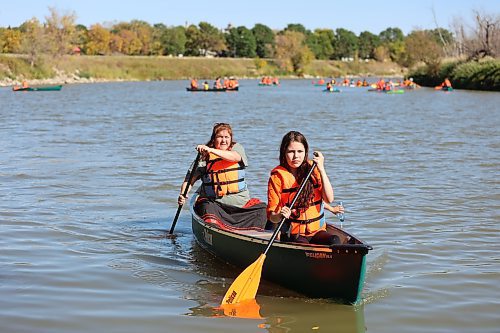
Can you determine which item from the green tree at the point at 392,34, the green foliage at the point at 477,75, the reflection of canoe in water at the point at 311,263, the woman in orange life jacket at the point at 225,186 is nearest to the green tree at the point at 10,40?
the green foliage at the point at 477,75

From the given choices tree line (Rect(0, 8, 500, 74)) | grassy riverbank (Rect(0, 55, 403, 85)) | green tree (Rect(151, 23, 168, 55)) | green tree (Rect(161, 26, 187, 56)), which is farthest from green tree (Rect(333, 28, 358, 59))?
green tree (Rect(151, 23, 168, 55))

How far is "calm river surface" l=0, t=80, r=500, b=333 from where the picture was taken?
5.30 metres

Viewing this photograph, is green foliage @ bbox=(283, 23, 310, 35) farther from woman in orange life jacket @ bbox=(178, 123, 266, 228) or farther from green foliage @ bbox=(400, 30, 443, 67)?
woman in orange life jacket @ bbox=(178, 123, 266, 228)

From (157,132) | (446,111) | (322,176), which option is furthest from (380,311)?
(446,111)

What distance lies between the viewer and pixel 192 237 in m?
7.94

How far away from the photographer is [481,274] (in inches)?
→ 249

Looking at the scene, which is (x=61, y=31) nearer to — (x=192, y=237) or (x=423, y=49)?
(x=423, y=49)

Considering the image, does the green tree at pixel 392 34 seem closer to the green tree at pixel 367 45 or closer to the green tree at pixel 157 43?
the green tree at pixel 367 45

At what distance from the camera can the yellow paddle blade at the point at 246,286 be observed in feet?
18.1

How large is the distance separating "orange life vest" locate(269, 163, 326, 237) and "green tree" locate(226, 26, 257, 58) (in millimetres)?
100626

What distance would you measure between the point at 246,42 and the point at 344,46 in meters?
24.7

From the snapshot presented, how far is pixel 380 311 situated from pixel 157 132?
1450 centimetres

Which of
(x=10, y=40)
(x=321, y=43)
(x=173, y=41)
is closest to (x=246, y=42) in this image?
(x=173, y=41)

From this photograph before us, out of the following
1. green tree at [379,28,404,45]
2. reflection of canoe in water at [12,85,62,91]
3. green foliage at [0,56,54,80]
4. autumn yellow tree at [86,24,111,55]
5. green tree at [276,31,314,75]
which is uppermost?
green tree at [379,28,404,45]
